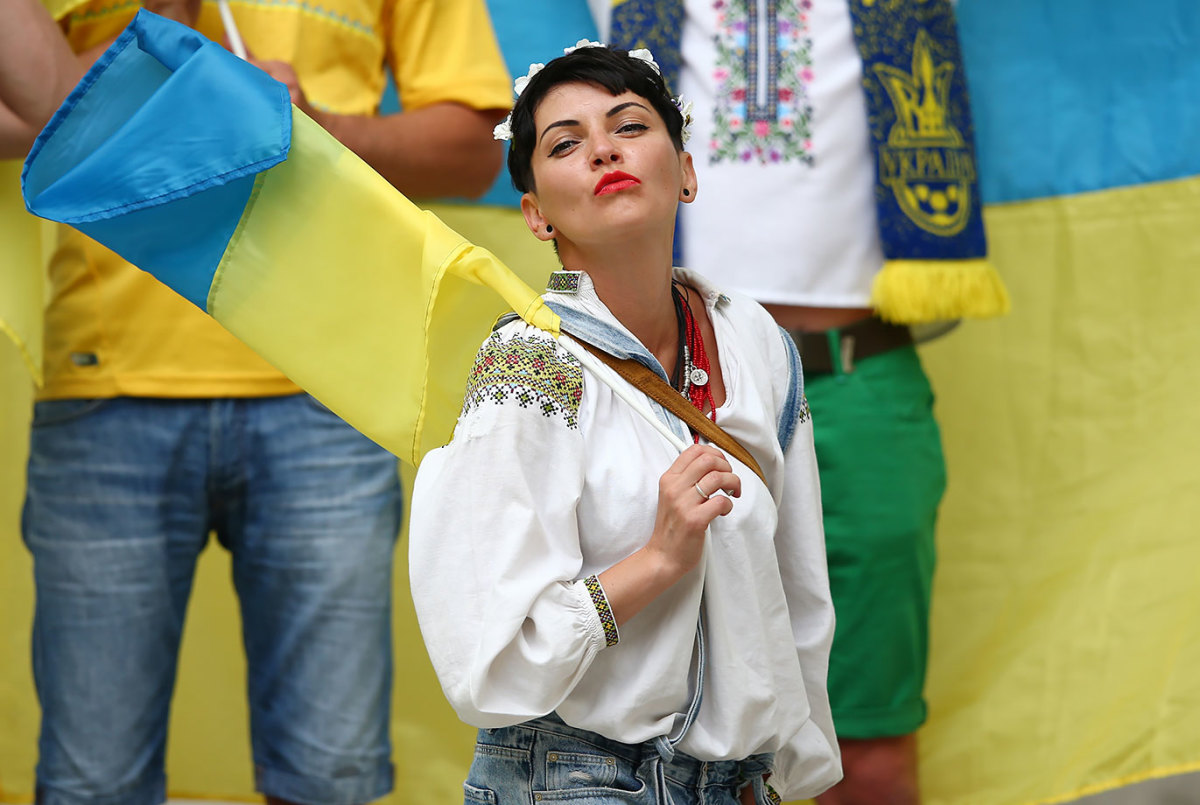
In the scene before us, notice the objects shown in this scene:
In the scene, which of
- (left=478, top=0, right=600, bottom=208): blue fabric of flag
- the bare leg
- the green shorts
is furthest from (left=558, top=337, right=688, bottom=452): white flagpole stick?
(left=478, top=0, right=600, bottom=208): blue fabric of flag

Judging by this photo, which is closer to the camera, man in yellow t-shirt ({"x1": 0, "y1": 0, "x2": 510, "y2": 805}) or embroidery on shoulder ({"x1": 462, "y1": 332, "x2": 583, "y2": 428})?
embroidery on shoulder ({"x1": 462, "y1": 332, "x2": 583, "y2": 428})

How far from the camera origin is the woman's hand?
1371 mm

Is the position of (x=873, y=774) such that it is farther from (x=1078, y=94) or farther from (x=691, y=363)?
(x=1078, y=94)

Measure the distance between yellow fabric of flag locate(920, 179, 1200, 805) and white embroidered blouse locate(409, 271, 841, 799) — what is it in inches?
58.2

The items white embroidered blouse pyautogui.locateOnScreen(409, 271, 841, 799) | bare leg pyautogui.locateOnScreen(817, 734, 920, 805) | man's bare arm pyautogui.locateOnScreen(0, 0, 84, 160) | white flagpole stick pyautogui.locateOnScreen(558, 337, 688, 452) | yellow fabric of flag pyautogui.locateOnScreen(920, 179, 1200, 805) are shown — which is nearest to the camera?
white embroidered blouse pyautogui.locateOnScreen(409, 271, 841, 799)

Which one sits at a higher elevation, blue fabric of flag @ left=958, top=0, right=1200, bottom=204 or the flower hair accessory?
blue fabric of flag @ left=958, top=0, right=1200, bottom=204

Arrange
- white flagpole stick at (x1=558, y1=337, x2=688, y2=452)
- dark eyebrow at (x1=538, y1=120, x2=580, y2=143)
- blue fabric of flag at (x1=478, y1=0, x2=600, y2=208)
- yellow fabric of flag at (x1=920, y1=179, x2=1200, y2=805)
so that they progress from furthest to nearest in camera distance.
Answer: blue fabric of flag at (x1=478, y1=0, x2=600, y2=208), yellow fabric of flag at (x1=920, y1=179, x2=1200, y2=805), dark eyebrow at (x1=538, y1=120, x2=580, y2=143), white flagpole stick at (x1=558, y1=337, x2=688, y2=452)

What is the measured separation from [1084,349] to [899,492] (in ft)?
2.76

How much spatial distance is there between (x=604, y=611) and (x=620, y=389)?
9.4 inches

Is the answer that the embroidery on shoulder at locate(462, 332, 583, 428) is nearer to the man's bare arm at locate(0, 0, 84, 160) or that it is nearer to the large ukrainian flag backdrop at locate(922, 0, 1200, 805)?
the man's bare arm at locate(0, 0, 84, 160)

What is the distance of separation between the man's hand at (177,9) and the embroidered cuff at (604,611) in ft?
3.73

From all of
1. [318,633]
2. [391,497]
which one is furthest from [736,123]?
[318,633]

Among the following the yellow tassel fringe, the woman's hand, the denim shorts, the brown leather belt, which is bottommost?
the denim shorts

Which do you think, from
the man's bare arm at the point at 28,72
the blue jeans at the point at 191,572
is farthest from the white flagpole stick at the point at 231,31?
the blue jeans at the point at 191,572
